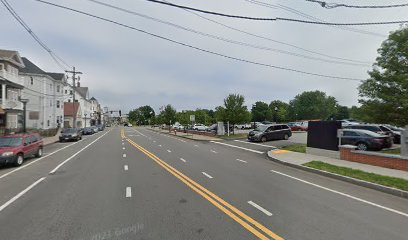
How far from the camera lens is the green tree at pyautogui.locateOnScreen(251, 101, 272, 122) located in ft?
433

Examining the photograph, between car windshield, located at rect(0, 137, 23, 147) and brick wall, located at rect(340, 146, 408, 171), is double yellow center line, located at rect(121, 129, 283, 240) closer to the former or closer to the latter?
brick wall, located at rect(340, 146, 408, 171)

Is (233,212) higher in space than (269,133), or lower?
lower

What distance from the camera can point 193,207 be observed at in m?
7.91

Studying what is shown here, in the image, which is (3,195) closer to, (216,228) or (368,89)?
(216,228)

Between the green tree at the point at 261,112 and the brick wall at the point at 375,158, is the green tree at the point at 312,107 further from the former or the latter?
the brick wall at the point at 375,158

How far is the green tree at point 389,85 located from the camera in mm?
19969

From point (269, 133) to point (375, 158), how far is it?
17.0 m

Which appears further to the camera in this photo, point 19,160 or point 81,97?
point 81,97

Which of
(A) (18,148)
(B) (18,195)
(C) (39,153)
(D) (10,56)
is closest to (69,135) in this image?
(D) (10,56)

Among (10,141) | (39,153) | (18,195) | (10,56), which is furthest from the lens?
(10,56)

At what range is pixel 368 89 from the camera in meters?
22.0

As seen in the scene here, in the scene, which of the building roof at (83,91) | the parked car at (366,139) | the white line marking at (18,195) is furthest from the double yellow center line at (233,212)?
the building roof at (83,91)

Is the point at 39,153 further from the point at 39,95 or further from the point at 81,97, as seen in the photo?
the point at 81,97

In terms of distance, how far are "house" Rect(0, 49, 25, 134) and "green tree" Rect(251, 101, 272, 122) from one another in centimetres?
9762
